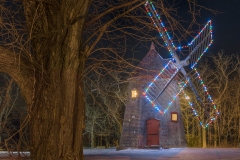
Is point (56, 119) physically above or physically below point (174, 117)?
below

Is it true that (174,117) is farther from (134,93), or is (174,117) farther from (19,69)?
(19,69)

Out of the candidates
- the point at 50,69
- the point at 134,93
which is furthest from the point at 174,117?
the point at 50,69

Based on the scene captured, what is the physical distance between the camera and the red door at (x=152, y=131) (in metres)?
31.0

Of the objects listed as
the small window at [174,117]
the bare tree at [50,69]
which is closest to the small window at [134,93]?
the small window at [174,117]

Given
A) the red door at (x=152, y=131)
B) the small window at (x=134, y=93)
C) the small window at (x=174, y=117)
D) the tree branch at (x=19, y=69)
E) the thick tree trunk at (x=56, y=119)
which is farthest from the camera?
the small window at (x=174, y=117)

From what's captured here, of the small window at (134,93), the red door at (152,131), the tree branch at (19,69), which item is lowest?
the red door at (152,131)

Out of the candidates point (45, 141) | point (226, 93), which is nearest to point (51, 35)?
point (45, 141)

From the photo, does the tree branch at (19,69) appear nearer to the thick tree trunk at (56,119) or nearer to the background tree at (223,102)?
the thick tree trunk at (56,119)

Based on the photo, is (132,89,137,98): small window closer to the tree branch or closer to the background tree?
the background tree

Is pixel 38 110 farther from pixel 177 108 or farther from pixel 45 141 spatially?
pixel 177 108

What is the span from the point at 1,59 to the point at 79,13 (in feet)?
4.59

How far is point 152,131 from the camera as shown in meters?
31.1

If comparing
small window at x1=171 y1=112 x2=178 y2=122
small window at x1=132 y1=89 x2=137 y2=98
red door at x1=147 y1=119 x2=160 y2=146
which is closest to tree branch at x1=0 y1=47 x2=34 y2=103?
red door at x1=147 y1=119 x2=160 y2=146

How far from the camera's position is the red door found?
102 feet
